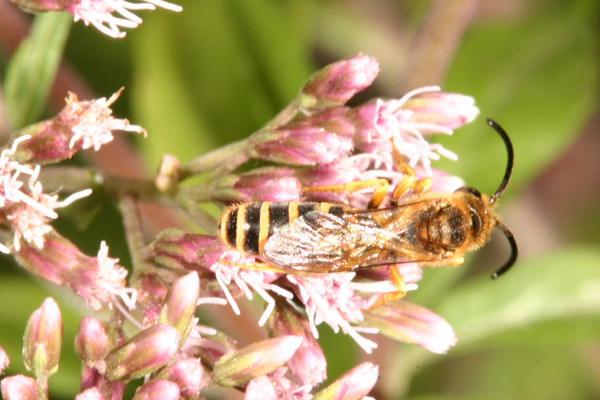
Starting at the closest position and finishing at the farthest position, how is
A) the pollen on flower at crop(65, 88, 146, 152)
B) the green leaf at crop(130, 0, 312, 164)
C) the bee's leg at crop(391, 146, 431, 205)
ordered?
the pollen on flower at crop(65, 88, 146, 152) → the bee's leg at crop(391, 146, 431, 205) → the green leaf at crop(130, 0, 312, 164)

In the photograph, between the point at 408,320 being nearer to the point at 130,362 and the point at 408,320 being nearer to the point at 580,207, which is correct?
the point at 130,362

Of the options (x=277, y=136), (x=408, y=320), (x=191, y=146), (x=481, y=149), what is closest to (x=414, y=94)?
(x=277, y=136)

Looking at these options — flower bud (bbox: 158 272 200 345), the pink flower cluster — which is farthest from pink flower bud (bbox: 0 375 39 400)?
flower bud (bbox: 158 272 200 345)

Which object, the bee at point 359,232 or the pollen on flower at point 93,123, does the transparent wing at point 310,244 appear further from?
the pollen on flower at point 93,123

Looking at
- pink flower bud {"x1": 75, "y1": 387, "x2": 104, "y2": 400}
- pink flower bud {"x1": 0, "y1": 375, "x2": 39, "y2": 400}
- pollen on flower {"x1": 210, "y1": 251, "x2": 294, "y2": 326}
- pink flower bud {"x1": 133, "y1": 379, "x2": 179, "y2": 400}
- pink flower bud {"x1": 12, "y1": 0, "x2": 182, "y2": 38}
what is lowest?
pink flower bud {"x1": 133, "y1": 379, "x2": 179, "y2": 400}

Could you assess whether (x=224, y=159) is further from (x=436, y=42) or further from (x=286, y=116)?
(x=436, y=42)

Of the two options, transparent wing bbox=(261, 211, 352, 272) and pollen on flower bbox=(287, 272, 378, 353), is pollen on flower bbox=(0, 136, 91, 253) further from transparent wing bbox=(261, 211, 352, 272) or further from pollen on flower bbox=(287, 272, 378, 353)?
pollen on flower bbox=(287, 272, 378, 353)

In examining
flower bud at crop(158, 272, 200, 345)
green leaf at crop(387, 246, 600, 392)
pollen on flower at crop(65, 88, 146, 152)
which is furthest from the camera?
green leaf at crop(387, 246, 600, 392)
